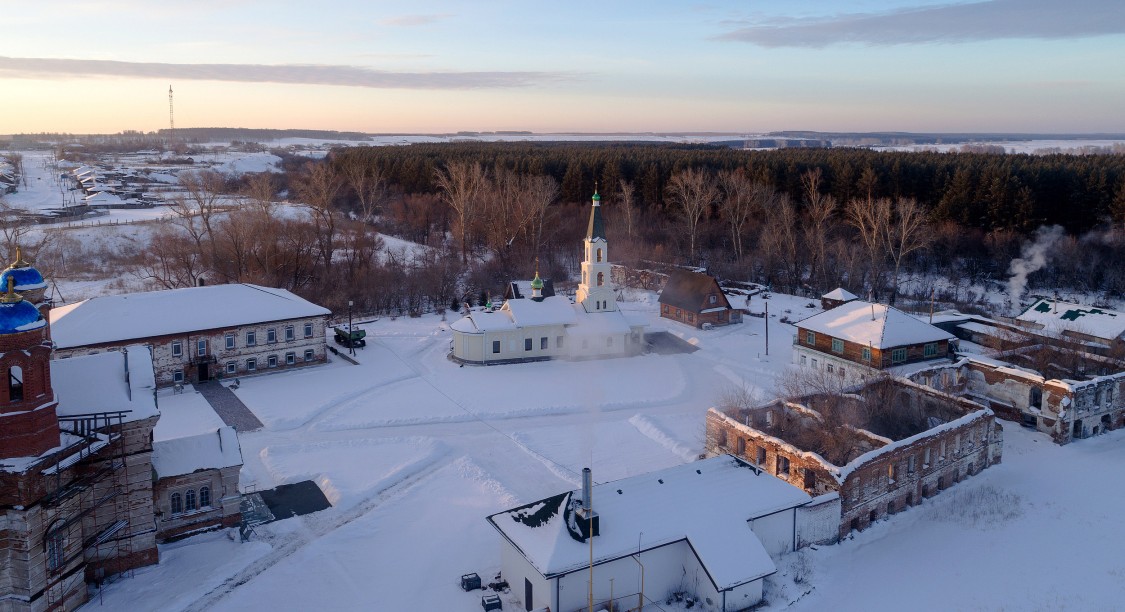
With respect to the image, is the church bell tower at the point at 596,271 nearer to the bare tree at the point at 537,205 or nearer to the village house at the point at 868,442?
the village house at the point at 868,442

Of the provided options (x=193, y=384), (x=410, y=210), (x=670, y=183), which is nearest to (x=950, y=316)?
(x=670, y=183)

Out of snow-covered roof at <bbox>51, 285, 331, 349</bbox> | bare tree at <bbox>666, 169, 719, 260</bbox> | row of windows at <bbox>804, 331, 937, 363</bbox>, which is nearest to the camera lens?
snow-covered roof at <bbox>51, 285, 331, 349</bbox>

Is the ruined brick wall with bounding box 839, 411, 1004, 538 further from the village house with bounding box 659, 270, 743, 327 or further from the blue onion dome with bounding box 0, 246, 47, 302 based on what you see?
the blue onion dome with bounding box 0, 246, 47, 302

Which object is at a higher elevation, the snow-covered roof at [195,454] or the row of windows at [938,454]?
the snow-covered roof at [195,454]

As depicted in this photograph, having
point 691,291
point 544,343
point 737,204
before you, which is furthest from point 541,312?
point 737,204

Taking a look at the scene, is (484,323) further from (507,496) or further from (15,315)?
(15,315)

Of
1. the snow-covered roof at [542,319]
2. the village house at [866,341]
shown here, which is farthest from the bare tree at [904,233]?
the snow-covered roof at [542,319]

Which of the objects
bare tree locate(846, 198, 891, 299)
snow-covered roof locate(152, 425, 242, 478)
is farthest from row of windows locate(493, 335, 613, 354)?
bare tree locate(846, 198, 891, 299)

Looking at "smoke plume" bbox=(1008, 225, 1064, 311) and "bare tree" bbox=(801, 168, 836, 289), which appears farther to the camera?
"bare tree" bbox=(801, 168, 836, 289)

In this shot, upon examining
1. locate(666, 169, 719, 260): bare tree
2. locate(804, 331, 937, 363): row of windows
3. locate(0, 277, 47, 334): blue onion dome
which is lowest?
locate(804, 331, 937, 363): row of windows
